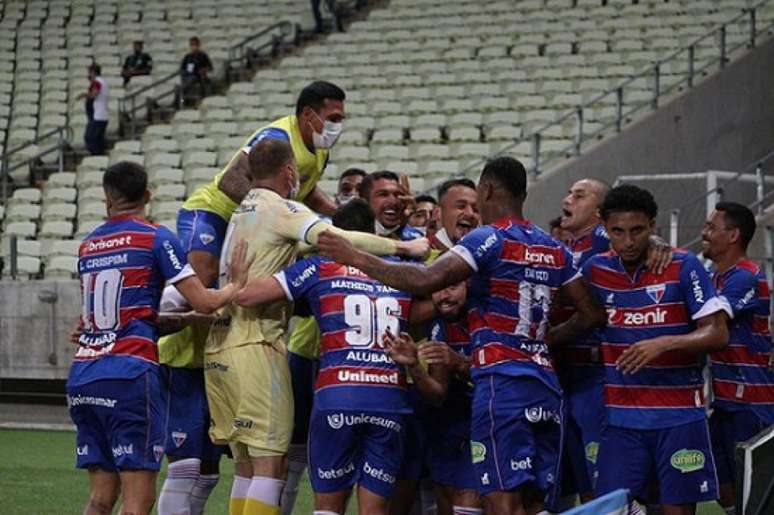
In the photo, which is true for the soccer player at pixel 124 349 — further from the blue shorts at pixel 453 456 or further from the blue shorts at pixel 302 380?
the blue shorts at pixel 453 456

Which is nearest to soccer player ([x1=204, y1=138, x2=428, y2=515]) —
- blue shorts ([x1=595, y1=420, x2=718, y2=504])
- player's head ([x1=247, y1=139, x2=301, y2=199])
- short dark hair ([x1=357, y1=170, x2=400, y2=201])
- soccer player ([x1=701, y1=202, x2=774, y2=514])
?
player's head ([x1=247, y1=139, x2=301, y2=199])

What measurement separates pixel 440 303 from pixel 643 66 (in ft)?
45.5

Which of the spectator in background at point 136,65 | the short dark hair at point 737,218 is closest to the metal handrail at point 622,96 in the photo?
the spectator in background at point 136,65

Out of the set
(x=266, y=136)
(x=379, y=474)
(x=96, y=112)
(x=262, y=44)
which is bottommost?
(x=379, y=474)

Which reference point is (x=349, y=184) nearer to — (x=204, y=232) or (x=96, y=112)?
(x=204, y=232)

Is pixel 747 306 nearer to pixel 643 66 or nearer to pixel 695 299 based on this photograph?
pixel 695 299

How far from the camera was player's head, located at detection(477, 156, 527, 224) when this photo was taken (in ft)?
25.8

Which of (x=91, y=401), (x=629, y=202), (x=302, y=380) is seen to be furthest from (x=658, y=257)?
(x=91, y=401)

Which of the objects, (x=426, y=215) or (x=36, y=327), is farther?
(x=36, y=327)

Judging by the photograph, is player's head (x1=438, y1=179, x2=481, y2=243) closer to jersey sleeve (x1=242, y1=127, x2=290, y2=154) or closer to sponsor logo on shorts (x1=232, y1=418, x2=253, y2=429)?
jersey sleeve (x1=242, y1=127, x2=290, y2=154)

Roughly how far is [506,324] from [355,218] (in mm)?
1186

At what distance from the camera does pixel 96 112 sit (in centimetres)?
2367

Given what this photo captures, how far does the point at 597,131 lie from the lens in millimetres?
19219

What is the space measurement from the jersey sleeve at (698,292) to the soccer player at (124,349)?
233cm
